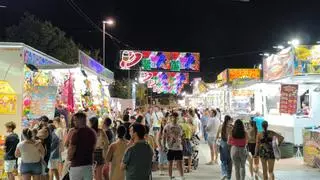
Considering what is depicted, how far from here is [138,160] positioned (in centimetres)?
608

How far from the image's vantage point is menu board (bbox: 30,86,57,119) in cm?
1177

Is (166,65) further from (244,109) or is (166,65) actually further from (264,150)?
(264,150)

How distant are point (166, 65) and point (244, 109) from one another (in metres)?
10.1

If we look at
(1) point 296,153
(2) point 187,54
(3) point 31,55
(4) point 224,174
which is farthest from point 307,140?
(2) point 187,54

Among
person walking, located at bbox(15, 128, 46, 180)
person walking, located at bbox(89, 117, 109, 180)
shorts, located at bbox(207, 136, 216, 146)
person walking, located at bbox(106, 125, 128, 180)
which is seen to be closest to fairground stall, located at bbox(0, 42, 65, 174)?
person walking, located at bbox(15, 128, 46, 180)

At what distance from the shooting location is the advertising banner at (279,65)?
16.4m

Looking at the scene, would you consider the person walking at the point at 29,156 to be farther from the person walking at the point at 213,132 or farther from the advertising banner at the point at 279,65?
the advertising banner at the point at 279,65

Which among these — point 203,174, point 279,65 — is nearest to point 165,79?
point 279,65

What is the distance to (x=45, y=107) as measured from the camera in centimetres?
1194

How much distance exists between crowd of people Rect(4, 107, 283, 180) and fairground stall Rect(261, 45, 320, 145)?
489 centimetres

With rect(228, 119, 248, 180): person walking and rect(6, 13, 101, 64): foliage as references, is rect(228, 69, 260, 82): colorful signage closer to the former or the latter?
rect(6, 13, 101, 64): foliage

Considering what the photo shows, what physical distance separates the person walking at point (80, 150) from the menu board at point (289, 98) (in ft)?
36.8

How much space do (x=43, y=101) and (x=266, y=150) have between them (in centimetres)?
582

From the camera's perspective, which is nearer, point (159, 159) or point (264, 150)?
point (264, 150)
